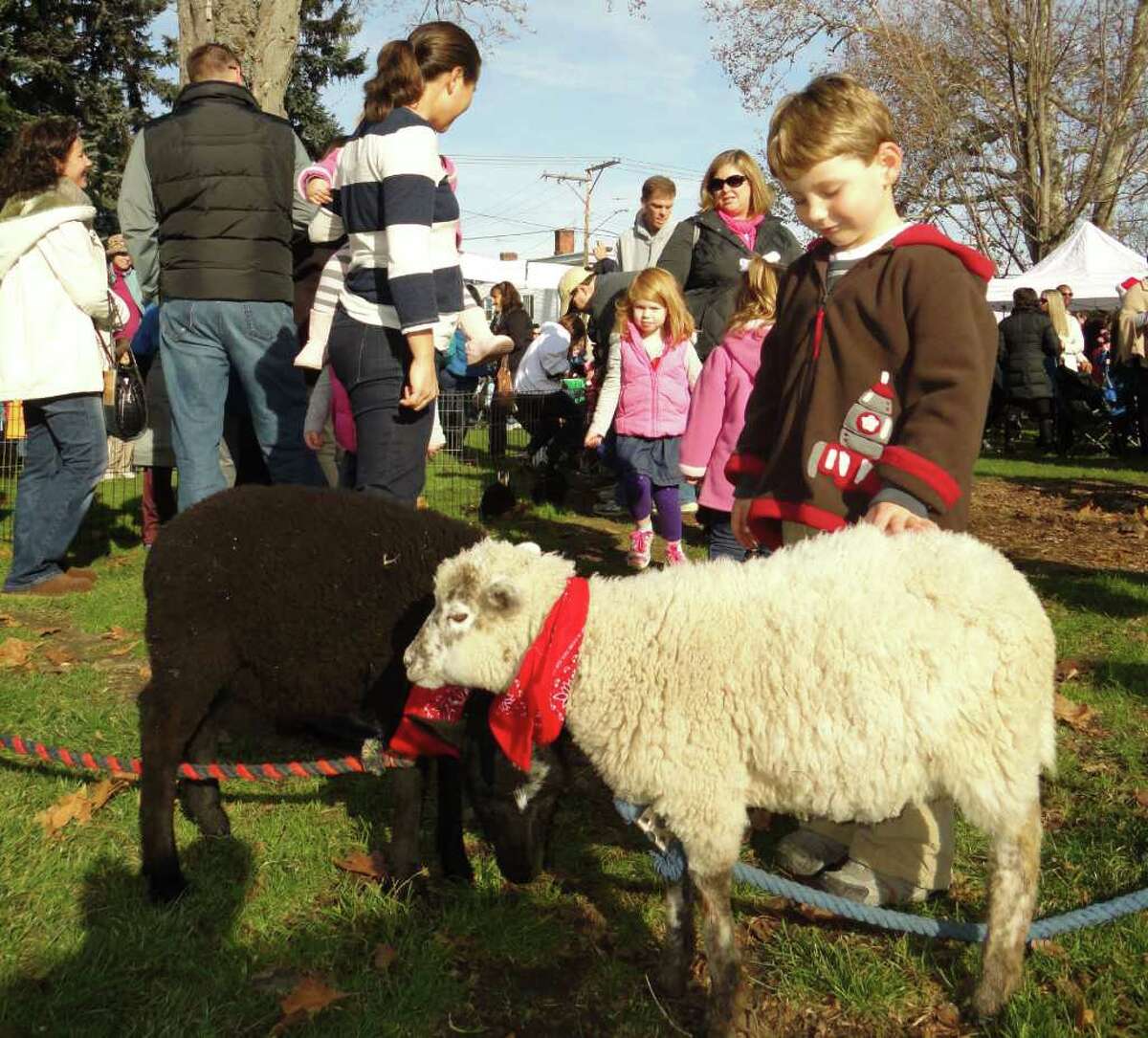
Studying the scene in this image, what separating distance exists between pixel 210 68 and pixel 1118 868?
16.8ft

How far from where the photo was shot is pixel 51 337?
5855 mm

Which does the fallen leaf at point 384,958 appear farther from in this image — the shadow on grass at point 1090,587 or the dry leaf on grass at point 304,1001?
the shadow on grass at point 1090,587

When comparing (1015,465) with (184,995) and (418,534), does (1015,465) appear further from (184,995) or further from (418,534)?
(184,995)

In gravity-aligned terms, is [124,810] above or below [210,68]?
below

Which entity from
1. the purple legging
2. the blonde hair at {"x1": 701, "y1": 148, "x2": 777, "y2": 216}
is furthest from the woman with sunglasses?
the purple legging

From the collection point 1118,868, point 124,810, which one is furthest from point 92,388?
point 1118,868

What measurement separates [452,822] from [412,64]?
254 centimetres

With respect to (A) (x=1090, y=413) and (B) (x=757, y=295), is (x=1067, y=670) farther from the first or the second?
(A) (x=1090, y=413)

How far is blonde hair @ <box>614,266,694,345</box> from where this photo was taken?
20.6 ft

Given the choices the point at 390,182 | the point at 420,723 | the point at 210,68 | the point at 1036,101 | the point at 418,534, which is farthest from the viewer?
the point at 1036,101

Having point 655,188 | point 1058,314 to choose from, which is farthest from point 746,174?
point 1058,314

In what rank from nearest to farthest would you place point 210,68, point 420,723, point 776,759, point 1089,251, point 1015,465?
point 776,759 < point 420,723 < point 210,68 < point 1015,465 < point 1089,251

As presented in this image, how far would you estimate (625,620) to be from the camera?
2.45 m

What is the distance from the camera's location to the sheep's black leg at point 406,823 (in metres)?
3.03
